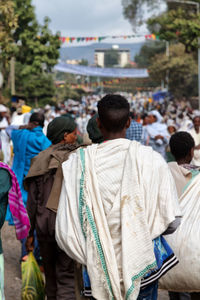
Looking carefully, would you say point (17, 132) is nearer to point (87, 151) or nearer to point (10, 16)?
point (10, 16)

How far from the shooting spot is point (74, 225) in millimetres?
2947

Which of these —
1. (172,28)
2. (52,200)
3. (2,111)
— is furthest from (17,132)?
(172,28)

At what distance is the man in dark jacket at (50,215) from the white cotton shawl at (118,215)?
4.74ft

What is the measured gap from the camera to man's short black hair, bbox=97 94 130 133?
307 cm

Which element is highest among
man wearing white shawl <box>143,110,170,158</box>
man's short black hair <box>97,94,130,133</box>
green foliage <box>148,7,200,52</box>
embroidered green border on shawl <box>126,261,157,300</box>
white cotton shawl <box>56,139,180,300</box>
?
green foliage <box>148,7,200,52</box>

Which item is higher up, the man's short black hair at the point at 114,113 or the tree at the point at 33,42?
the tree at the point at 33,42

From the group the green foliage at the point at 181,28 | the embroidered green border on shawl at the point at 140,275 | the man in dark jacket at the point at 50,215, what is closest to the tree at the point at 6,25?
the man in dark jacket at the point at 50,215

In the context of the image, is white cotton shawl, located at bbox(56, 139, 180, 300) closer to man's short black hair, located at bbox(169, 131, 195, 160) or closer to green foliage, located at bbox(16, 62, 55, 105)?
man's short black hair, located at bbox(169, 131, 195, 160)

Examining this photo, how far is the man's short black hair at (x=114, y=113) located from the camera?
307 cm

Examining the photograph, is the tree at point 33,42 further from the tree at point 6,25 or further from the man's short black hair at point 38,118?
the man's short black hair at point 38,118

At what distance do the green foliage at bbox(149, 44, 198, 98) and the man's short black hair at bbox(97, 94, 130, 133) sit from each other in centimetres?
4622

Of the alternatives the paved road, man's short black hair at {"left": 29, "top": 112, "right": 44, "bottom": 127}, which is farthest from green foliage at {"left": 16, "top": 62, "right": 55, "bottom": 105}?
man's short black hair at {"left": 29, "top": 112, "right": 44, "bottom": 127}

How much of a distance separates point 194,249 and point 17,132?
11.9 feet

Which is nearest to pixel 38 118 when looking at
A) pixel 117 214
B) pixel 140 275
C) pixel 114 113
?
pixel 114 113
